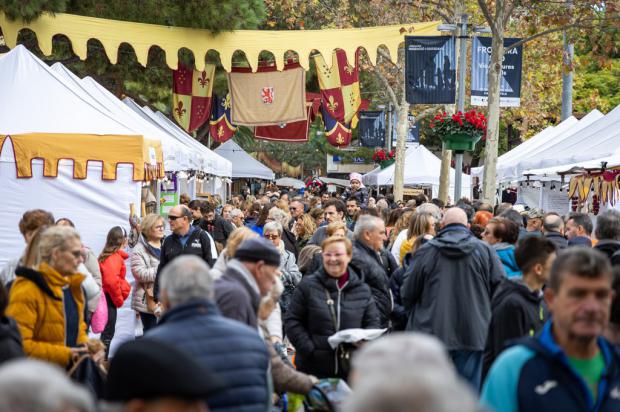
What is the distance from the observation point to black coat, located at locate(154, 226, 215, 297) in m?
11.4

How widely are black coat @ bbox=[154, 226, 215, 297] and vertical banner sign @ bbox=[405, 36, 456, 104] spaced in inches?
401

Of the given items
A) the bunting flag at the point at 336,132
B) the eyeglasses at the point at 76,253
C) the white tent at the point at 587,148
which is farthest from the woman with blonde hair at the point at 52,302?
the bunting flag at the point at 336,132

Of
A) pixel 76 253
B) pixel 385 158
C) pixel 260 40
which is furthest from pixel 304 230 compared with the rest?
pixel 385 158

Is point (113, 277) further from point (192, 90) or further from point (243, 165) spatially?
point (243, 165)

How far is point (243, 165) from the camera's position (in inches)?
1454

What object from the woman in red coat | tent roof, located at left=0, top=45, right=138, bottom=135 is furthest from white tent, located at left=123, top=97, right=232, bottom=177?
the woman in red coat

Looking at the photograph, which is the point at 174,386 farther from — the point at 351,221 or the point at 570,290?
the point at 351,221

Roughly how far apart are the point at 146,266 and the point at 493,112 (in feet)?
33.4

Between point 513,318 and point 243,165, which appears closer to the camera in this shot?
point 513,318

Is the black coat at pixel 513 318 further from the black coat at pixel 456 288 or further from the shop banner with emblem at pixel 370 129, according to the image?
the shop banner with emblem at pixel 370 129

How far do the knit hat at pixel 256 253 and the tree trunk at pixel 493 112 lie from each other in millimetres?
14553

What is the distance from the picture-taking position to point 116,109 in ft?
53.7

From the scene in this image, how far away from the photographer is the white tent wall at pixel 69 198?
42.5 ft

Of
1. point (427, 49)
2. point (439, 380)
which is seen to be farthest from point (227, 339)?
point (427, 49)
